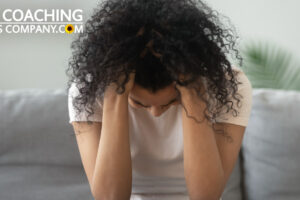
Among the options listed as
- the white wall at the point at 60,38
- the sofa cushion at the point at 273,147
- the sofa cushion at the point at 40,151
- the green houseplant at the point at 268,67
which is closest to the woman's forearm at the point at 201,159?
the sofa cushion at the point at 273,147

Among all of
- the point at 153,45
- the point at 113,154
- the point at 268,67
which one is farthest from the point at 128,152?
the point at 268,67

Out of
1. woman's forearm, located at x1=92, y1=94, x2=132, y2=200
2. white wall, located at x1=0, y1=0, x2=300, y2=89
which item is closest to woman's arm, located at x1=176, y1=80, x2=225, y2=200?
woman's forearm, located at x1=92, y1=94, x2=132, y2=200

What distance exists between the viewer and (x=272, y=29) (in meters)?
2.11

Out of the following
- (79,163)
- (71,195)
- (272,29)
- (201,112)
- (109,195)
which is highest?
(272,29)

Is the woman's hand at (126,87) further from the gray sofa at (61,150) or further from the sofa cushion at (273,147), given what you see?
the sofa cushion at (273,147)

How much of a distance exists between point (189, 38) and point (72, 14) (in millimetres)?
1546

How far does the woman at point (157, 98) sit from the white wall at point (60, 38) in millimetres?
1216

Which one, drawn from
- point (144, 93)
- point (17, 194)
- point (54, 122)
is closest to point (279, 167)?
point (144, 93)

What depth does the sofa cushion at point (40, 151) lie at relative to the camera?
1424 millimetres

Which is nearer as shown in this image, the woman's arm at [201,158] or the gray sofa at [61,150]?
the woman's arm at [201,158]

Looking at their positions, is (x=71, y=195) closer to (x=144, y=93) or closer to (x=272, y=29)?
(x=144, y=93)

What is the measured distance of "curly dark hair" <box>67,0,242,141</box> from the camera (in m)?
0.73

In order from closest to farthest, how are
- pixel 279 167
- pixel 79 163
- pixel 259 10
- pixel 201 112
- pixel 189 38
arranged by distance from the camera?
pixel 189 38, pixel 201 112, pixel 279 167, pixel 79 163, pixel 259 10

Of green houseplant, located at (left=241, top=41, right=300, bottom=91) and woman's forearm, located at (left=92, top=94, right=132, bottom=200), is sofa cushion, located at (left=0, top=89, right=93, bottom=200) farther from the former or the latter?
green houseplant, located at (left=241, top=41, right=300, bottom=91)
